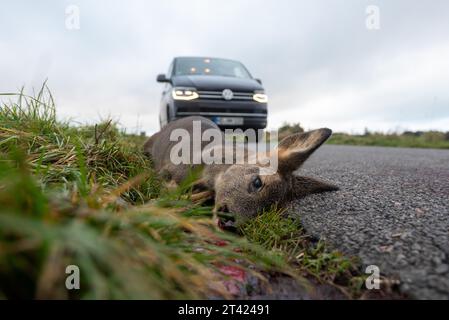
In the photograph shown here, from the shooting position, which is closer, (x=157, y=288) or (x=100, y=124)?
(x=157, y=288)

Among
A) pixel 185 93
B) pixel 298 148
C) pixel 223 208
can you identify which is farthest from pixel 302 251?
pixel 185 93

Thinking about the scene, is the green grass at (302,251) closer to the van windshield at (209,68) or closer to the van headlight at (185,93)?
the van headlight at (185,93)

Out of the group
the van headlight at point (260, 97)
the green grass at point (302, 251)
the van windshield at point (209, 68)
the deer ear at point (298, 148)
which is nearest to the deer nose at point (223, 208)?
the green grass at point (302, 251)

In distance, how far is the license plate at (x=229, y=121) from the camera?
26.9 ft

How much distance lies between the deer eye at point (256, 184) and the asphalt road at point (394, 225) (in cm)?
32

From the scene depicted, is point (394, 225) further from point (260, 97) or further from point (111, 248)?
point (260, 97)

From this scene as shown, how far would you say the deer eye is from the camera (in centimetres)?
283

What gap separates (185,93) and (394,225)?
6451 mm

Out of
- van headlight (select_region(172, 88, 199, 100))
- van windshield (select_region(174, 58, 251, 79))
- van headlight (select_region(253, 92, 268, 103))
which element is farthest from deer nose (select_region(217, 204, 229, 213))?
van windshield (select_region(174, 58, 251, 79))

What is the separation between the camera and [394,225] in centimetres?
207

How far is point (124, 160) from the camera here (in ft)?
10.6

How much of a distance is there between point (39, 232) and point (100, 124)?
3868 mm
